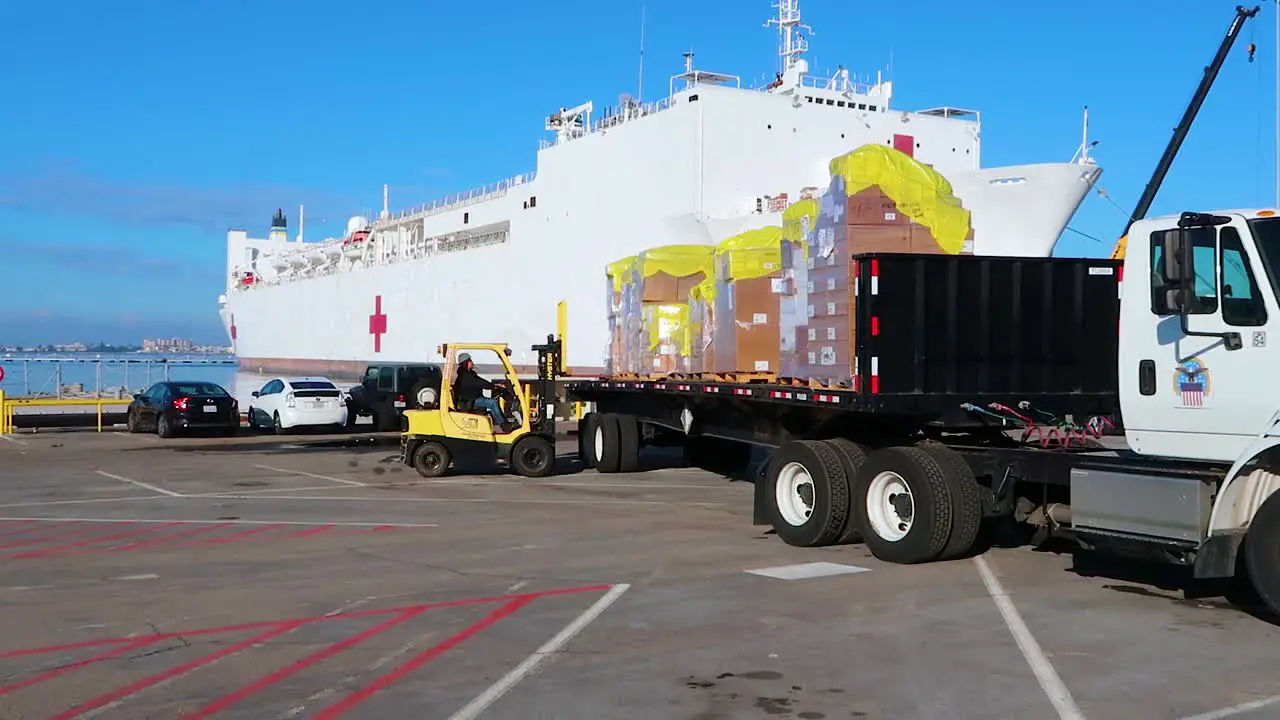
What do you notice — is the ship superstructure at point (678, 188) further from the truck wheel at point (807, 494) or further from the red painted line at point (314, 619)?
the red painted line at point (314, 619)

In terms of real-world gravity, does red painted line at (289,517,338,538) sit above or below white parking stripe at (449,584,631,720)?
below

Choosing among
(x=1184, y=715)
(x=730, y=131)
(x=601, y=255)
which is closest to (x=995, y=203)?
(x=730, y=131)

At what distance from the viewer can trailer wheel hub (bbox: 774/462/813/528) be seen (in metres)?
10.7

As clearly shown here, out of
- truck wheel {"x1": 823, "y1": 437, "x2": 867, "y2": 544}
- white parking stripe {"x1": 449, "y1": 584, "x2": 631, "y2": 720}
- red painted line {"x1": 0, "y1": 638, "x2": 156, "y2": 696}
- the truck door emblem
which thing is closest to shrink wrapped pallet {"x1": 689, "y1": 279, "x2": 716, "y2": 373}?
truck wheel {"x1": 823, "y1": 437, "x2": 867, "y2": 544}

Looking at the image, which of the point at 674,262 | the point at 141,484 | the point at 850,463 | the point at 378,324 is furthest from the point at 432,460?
the point at 378,324

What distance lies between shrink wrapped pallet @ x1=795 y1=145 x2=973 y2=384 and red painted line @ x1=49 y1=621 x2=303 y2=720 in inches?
212

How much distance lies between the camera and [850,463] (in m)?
10.3

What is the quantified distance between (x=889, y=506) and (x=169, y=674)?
595 centimetres

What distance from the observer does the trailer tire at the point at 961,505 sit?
9.34 metres

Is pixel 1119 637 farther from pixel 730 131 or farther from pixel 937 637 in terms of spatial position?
pixel 730 131

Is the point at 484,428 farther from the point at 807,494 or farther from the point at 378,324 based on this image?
the point at 378,324

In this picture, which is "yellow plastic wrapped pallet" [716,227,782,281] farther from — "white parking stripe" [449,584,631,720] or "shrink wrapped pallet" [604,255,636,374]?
"white parking stripe" [449,584,631,720]

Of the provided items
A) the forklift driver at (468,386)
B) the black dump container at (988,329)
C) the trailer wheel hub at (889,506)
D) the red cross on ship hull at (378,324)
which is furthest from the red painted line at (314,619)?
the red cross on ship hull at (378,324)

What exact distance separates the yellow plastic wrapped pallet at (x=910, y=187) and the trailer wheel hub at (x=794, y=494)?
2530 millimetres
